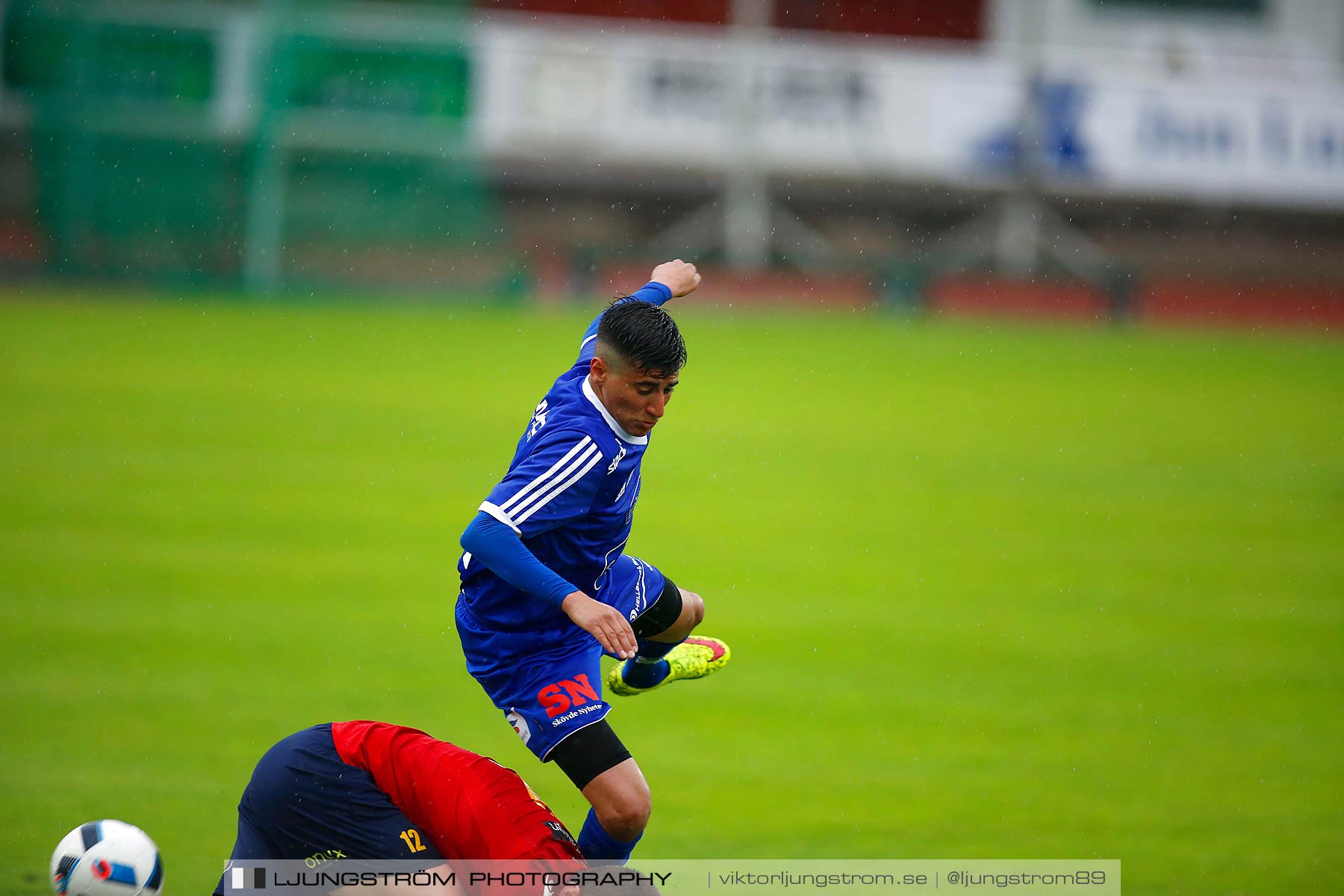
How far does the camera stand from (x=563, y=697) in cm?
450

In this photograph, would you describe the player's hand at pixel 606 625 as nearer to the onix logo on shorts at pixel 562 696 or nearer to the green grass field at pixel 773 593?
the onix logo on shorts at pixel 562 696

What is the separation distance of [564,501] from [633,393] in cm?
41

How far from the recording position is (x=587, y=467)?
4.31 meters

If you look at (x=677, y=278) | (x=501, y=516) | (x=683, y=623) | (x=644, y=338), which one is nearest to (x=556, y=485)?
(x=501, y=516)

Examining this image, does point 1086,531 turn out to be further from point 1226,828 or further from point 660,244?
point 660,244

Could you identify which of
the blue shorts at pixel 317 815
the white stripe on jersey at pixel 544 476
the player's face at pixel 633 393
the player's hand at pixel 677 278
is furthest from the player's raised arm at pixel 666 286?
the blue shorts at pixel 317 815

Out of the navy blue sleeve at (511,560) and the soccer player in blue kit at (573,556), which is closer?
the navy blue sleeve at (511,560)

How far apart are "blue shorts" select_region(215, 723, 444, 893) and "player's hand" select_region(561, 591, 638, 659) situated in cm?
77

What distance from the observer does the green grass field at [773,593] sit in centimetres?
609

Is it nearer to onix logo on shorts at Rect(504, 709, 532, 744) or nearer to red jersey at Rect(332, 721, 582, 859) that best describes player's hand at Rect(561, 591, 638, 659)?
red jersey at Rect(332, 721, 582, 859)

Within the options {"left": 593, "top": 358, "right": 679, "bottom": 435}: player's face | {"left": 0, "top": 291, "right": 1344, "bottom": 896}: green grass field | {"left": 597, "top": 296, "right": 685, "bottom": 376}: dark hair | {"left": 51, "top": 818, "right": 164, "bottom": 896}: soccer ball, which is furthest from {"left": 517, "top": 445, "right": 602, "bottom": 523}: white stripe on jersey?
{"left": 0, "top": 291, "right": 1344, "bottom": 896}: green grass field

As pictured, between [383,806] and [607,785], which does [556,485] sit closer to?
[607,785]

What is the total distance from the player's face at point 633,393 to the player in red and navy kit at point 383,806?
1.15 metres

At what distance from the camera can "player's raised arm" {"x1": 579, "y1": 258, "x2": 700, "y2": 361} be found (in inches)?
203
